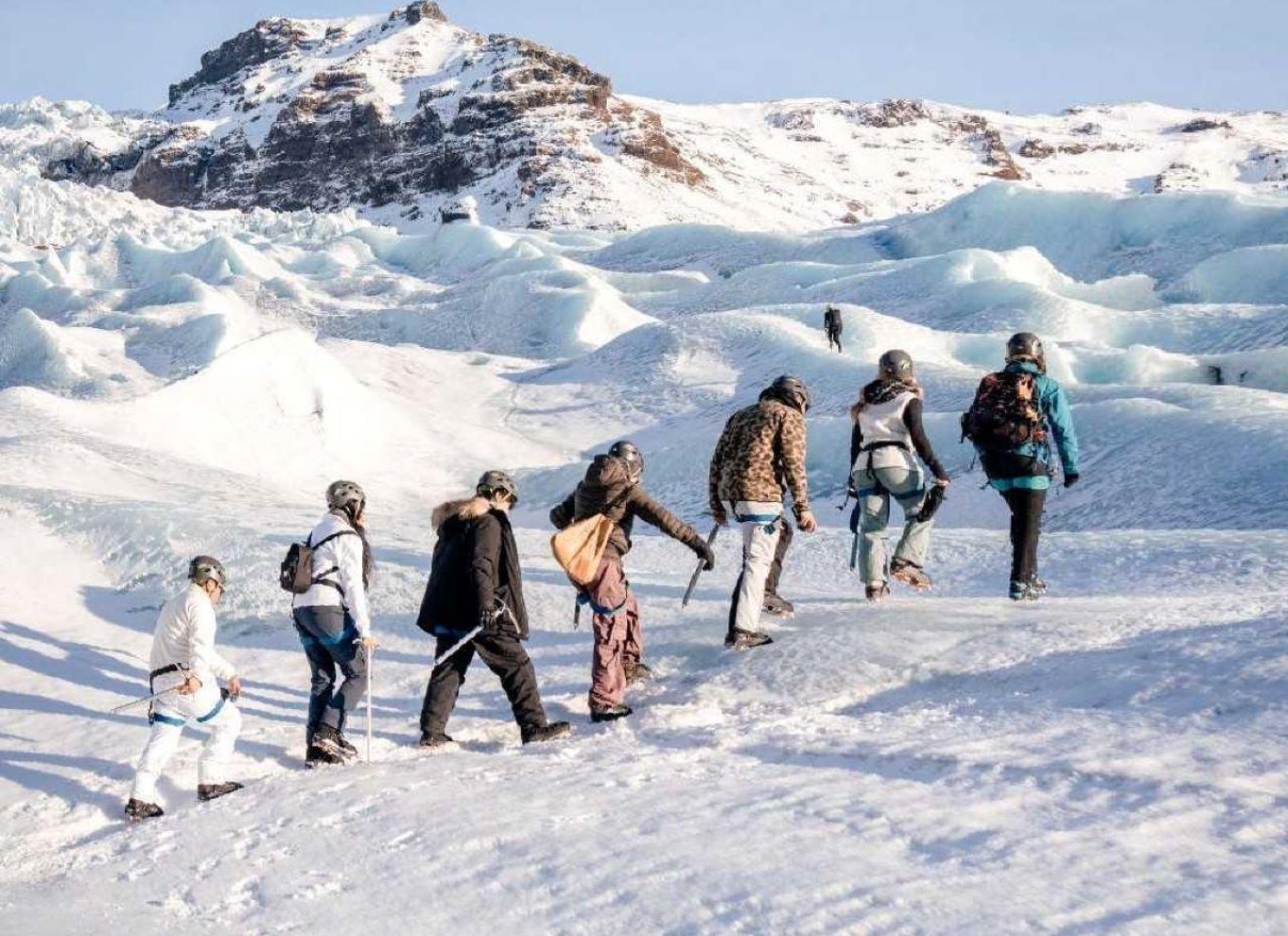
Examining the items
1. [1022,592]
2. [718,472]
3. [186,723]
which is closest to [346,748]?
[186,723]

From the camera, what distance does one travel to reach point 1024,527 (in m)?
6.29

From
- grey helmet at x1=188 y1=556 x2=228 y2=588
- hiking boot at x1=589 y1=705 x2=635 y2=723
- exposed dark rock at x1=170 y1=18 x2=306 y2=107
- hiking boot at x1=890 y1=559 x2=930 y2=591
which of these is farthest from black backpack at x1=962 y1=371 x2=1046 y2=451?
exposed dark rock at x1=170 y1=18 x2=306 y2=107

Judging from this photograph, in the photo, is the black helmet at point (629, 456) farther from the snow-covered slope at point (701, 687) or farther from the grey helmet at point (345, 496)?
the grey helmet at point (345, 496)

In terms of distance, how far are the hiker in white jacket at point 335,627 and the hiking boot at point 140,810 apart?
27.0 inches

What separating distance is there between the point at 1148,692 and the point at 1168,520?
8.31 m

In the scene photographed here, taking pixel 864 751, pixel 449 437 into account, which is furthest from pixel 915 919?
pixel 449 437

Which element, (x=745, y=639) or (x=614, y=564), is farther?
(x=745, y=639)

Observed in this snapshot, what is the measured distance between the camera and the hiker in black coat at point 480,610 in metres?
5.45

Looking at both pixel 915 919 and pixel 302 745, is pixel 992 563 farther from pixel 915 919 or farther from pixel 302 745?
pixel 915 919

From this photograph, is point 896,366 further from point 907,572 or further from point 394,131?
point 394,131

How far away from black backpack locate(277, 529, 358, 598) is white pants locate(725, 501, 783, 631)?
6.33 ft

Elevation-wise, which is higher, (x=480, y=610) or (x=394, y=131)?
(x=394, y=131)

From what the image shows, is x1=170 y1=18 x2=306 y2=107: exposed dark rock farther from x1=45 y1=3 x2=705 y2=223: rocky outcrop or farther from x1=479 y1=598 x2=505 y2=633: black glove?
x1=479 y1=598 x2=505 y2=633: black glove

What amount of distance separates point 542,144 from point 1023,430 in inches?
4326
